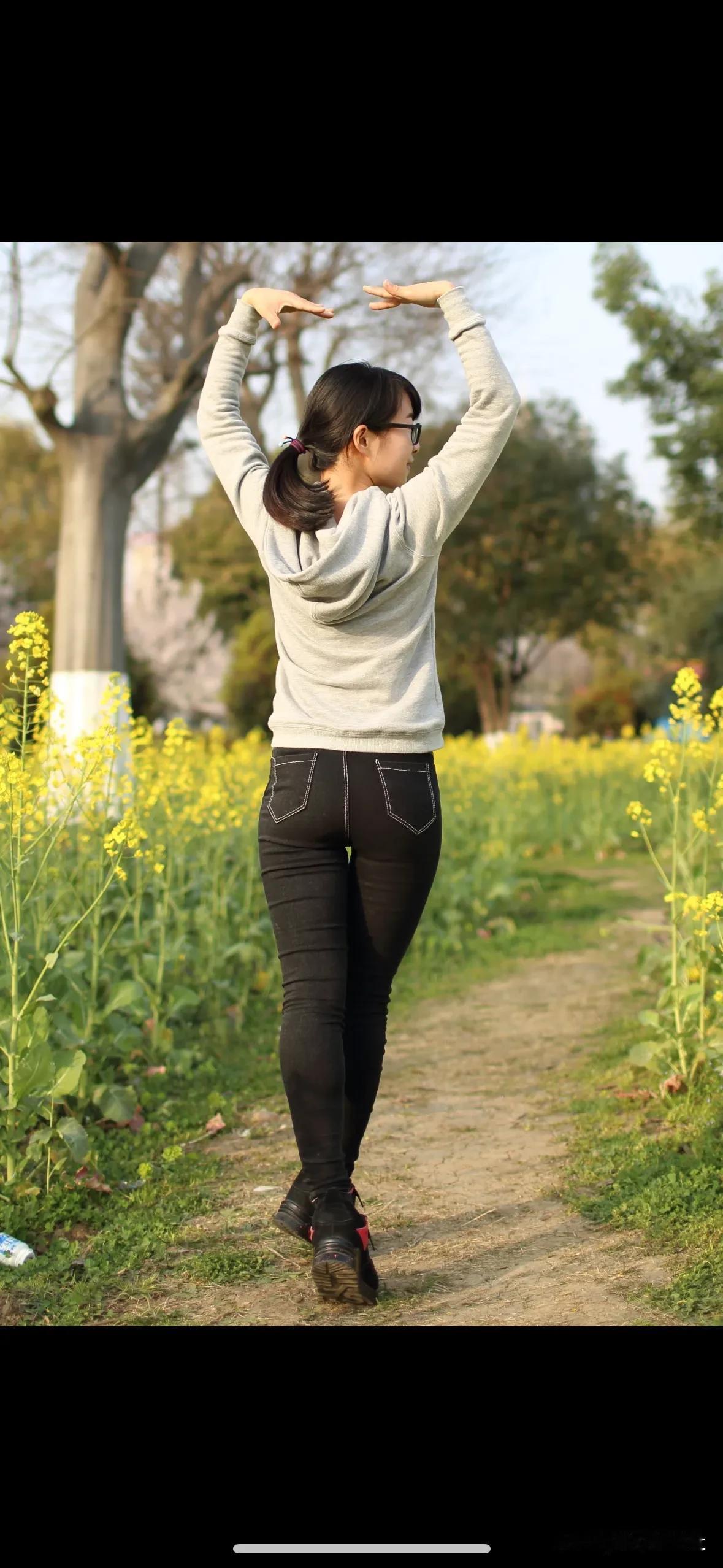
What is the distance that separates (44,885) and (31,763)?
0.54 meters

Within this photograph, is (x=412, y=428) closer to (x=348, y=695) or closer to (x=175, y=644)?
(x=348, y=695)

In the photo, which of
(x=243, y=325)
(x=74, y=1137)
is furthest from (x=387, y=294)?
(x=74, y=1137)

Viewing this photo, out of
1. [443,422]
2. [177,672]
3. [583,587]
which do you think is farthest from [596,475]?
[177,672]

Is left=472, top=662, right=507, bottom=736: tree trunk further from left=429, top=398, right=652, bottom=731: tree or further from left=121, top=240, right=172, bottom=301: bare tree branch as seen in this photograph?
left=121, top=240, right=172, bottom=301: bare tree branch

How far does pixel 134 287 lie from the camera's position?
39.0 feet

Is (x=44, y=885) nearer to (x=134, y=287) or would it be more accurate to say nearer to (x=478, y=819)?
(x=478, y=819)

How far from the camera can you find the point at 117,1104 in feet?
12.2

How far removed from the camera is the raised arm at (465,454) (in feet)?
8.38

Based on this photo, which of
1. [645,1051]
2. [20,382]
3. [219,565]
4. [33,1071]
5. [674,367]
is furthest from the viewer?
[219,565]

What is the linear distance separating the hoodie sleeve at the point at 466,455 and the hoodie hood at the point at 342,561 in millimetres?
47

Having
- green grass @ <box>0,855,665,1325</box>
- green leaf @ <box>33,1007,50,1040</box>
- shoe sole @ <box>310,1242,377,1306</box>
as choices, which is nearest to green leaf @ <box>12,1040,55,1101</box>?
green leaf @ <box>33,1007,50,1040</box>

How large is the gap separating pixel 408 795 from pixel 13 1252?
1.35 m

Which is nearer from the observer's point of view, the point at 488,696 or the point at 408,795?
the point at 408,795

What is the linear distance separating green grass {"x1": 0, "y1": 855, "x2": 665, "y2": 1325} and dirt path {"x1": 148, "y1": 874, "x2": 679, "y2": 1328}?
0.07m
